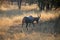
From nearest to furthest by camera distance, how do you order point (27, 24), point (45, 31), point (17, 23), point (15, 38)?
point (15, 38) < point (45, 31) < point (27, 24) < point (17, 23)

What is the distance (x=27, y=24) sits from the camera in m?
12.0

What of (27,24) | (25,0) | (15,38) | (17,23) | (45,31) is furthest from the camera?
(25,0)

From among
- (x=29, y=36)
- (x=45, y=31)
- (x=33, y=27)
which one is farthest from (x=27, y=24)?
(x=29, y=36)

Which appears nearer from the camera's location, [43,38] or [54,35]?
[43,38]

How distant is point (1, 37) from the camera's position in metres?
9.69

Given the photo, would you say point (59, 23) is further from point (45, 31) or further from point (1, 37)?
point (1, 37)

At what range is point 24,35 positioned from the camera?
10000 mm

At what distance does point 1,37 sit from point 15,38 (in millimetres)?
747

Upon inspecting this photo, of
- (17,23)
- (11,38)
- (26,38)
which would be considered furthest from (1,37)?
(17,23)

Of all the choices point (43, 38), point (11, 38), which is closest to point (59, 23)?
point (43, 38)

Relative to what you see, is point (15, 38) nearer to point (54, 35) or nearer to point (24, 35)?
point (24, 35)

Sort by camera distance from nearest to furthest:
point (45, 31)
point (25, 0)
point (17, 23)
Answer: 1. point (45, 31)
2. point (17, 23)
3. point (25, 0)

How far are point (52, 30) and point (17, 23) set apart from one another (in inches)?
134

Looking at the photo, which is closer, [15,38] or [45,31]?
[15,38]
